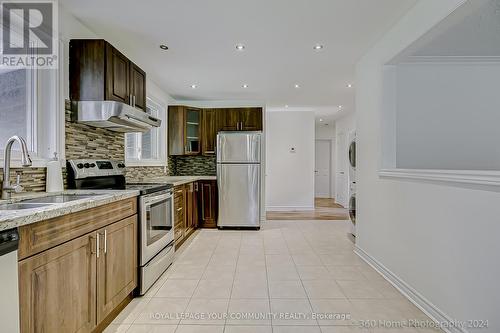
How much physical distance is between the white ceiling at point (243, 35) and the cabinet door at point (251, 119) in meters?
0.80

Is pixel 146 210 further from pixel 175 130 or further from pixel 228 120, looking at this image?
pixel 228 120

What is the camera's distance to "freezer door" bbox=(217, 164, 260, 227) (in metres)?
4.76

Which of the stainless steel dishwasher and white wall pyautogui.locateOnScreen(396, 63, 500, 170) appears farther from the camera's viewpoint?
white wall pyautogui.locateOnScreen(396, 63, 500, 170)

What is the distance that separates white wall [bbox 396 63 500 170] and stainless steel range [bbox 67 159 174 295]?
104 inches

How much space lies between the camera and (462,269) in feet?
5.74

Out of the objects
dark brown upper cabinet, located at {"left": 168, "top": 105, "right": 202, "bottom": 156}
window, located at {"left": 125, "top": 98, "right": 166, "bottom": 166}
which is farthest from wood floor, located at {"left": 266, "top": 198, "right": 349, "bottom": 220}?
window, located at {"left": 125, "top": 98, "right": 166, "bottom": 166}

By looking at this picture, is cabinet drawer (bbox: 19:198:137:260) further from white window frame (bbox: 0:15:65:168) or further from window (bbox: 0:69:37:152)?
window (bbox: 0:69:37:152)

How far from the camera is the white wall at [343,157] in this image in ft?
23.5

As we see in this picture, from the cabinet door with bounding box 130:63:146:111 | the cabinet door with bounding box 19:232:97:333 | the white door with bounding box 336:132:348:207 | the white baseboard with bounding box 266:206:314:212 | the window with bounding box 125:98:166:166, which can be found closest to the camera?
the cabinet door with bounding box 19:232:97:333

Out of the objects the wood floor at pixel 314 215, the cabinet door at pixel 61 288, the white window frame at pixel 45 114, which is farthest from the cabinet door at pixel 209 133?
the cabinet door at pixel 61 288

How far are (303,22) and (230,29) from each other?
27.6 inches

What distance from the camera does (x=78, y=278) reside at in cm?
155

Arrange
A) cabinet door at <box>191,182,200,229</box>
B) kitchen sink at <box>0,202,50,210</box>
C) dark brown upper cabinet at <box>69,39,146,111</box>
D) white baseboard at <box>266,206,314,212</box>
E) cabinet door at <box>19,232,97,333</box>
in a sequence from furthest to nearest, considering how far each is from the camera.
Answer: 1. white baseboard at <box>266,206,314,212</box>
2. cabinet door at <box>191,182,200,229</box>
3. dark brown upper cabinet at <box>69,39,146,111</box>
4. kitchen sink at <box>0,202,50,210</box>
5. cabinet door at <box>19,232,97,333</box>

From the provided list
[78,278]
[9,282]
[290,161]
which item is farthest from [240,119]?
[9,282]
